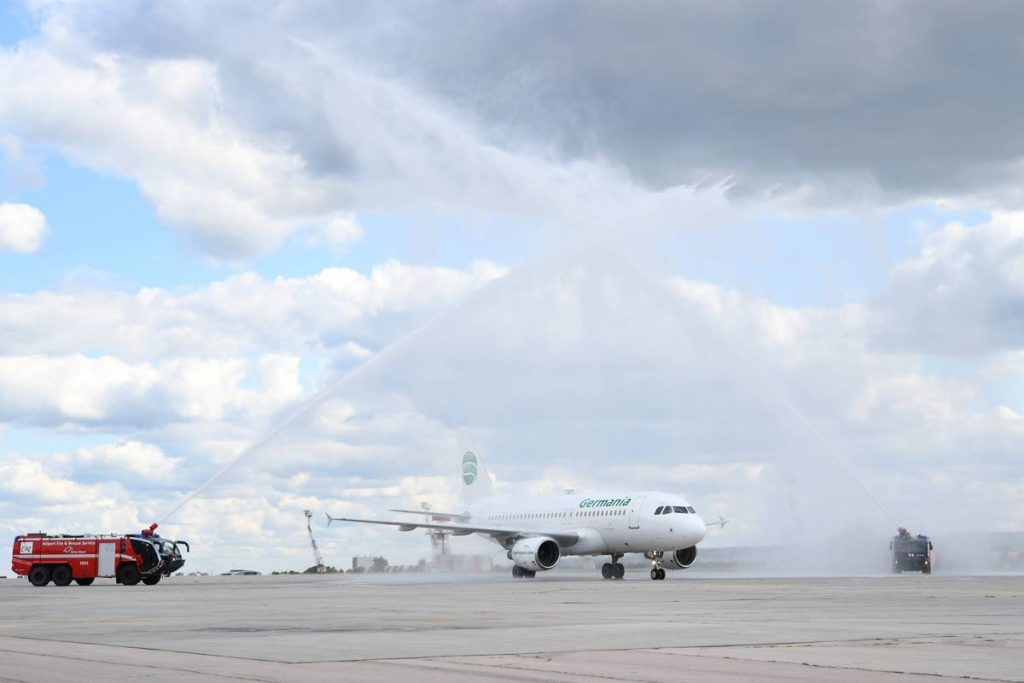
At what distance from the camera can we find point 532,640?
20297mm

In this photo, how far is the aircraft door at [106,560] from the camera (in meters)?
61.6

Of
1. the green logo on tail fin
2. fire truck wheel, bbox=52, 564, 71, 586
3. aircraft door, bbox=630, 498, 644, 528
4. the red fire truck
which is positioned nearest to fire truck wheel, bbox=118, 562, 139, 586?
the red fire truck

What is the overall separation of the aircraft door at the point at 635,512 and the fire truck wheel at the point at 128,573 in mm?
25725

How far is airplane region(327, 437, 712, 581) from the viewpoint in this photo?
60.5 meters

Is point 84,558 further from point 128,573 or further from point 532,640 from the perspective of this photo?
point 532,640

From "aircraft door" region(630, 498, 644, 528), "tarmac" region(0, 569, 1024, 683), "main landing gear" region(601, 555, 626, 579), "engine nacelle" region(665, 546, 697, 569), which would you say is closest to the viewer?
"tarmac" region(0, 569, 1024, 683)

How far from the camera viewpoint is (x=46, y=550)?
62688mm

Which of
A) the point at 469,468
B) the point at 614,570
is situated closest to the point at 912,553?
the point at 614,570

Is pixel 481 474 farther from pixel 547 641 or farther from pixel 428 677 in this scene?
pixel 428 677

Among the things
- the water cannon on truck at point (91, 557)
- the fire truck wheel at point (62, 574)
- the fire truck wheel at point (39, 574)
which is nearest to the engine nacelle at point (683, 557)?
the water cannon on truck at point (91, 557)

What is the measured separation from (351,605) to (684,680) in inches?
853

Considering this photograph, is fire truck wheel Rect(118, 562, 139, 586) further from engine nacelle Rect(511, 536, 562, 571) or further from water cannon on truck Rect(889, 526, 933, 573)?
water cannon on truck Rect(889, 526, 933, 573)

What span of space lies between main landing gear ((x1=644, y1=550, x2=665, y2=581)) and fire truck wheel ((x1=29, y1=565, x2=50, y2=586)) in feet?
104

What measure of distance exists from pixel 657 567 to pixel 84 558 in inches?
1162
